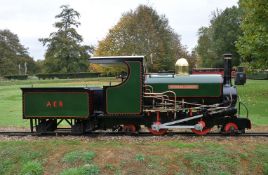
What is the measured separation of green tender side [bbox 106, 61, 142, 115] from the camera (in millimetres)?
11953

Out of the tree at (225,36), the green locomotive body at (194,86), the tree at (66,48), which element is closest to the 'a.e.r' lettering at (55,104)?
the green locomotive body at (194,86)

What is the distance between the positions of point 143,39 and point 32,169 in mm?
43167

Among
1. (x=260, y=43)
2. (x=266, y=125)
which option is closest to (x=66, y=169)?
(x=266, y=125)

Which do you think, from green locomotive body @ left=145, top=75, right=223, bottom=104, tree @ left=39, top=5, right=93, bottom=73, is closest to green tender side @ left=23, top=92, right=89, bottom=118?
green locomotive body @ left=145, top=75, right=223, bottom=104

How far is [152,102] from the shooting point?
12.5 meters

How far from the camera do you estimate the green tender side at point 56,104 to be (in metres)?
12.3

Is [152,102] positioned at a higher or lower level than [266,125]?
higher

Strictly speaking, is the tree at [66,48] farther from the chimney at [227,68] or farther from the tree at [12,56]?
A: the chimney at [227,68]

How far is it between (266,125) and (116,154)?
24.4 feet

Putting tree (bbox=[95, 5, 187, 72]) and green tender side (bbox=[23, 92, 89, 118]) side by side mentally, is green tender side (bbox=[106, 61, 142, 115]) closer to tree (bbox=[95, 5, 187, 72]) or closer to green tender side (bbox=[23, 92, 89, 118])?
green tender side (bbox=[23, 92, 89, 118])

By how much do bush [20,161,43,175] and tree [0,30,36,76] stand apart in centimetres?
7722

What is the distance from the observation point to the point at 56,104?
12.5m

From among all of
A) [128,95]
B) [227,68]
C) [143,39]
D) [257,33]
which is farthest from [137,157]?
[143,39]

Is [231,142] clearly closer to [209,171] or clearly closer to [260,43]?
[209,171]
